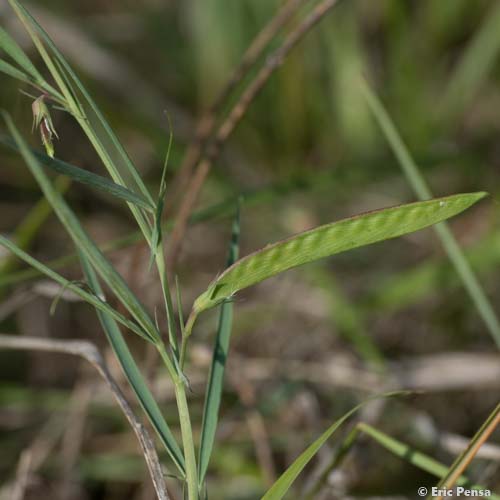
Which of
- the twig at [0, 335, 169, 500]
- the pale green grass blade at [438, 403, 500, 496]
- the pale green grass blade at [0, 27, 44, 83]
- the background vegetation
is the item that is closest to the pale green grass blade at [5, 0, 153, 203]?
the pale green grass blade at [0, 27, 44, 83]

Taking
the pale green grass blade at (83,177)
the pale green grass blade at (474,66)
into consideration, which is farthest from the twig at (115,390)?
the pale green grass blade at (474,66)

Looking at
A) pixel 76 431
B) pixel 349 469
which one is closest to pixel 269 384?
pixel 349 469

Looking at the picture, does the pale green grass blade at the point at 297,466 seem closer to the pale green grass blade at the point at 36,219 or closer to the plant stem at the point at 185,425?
the plant stem at the point at 185,425

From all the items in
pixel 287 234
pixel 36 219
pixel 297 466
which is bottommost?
pixel 297 466

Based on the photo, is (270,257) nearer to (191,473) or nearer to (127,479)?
(191,473)

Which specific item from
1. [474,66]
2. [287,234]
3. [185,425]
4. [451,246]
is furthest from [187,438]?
[474,66]

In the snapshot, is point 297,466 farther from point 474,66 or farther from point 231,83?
point 474,66
